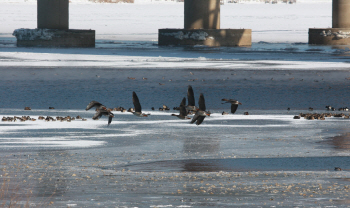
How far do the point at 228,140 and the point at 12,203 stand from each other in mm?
5344

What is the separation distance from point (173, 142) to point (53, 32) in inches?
1115

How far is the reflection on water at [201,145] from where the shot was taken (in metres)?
10.8

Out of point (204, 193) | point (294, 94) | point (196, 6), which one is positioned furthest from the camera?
point (196, 6)

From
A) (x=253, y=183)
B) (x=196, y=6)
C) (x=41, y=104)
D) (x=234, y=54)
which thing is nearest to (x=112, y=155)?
(x=253, y=183)

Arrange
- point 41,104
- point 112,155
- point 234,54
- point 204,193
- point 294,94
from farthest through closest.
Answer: point 234,54 < point 294,94 < point 41,104 < point 112,155 < point 204,193

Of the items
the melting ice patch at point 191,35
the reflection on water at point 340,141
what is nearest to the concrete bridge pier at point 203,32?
the melting ice patch at point 191,35

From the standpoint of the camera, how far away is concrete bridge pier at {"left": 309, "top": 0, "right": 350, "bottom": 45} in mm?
43219

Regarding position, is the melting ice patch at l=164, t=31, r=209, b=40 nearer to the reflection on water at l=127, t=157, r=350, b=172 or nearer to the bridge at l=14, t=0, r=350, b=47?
the bridge at l=14, t=0, r=350, b=47

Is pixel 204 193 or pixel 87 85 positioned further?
pixel 87 85

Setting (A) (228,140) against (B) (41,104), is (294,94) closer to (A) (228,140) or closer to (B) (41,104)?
(B) (41,104)

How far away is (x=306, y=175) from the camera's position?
29.3 feet

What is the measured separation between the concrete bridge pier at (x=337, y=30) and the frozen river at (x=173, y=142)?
18669mm

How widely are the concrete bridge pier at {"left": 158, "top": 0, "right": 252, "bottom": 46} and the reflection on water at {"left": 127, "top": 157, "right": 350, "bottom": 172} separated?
1203 inches

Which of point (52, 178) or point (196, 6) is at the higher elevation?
point (196, 6)
